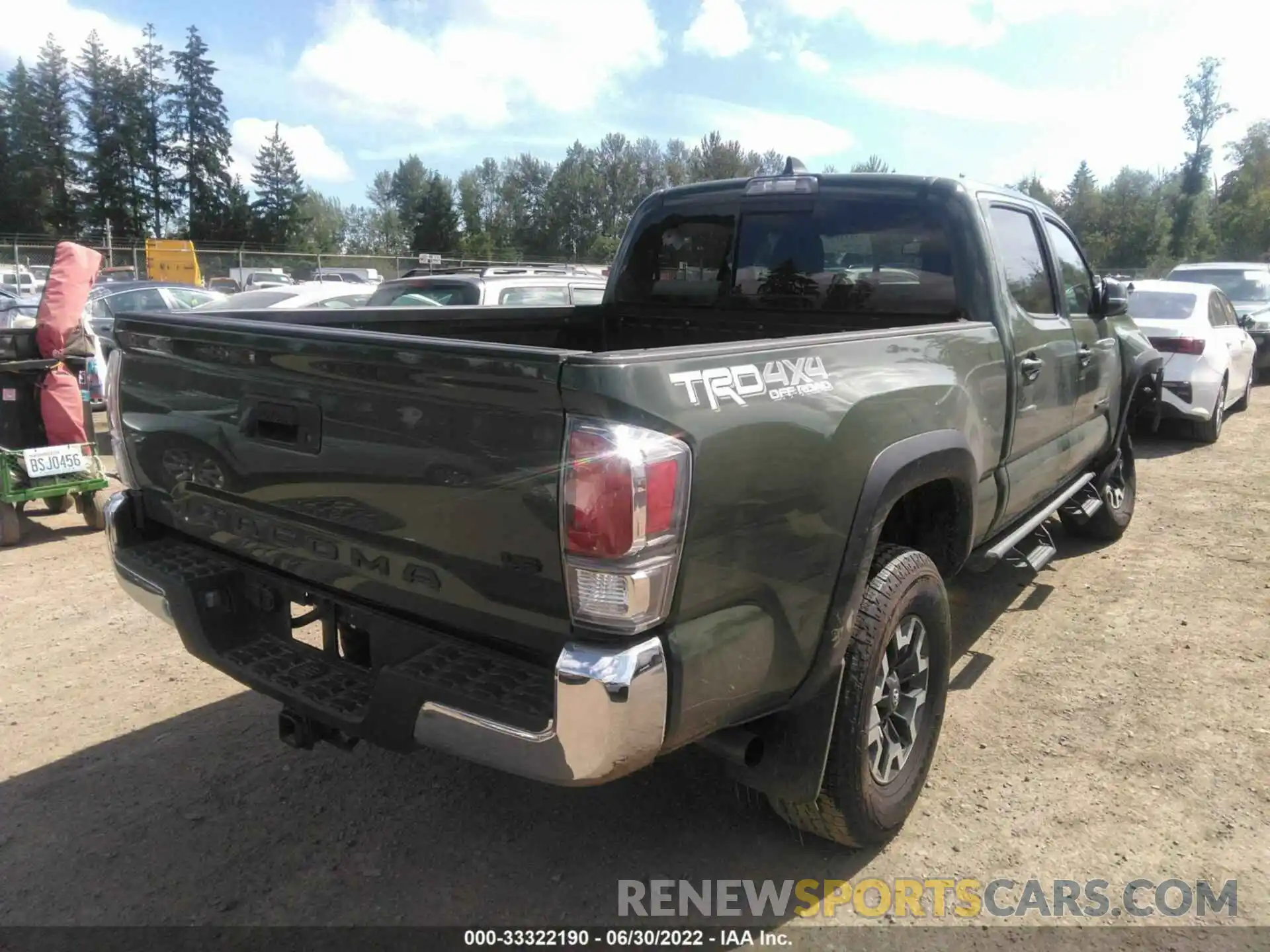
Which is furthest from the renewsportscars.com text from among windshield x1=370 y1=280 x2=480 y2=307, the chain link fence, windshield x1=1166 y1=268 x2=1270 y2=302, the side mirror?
the chain link fence

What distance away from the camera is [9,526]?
5.95 meters

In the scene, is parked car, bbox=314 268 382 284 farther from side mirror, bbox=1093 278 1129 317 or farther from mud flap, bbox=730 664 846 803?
mud flap, bbox=730 664 846 803

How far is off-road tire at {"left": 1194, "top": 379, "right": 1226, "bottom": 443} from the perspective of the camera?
9.16m

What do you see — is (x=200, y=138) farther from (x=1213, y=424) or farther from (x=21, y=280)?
(x=1213, y=424)

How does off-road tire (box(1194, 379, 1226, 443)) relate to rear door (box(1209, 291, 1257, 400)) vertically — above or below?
below

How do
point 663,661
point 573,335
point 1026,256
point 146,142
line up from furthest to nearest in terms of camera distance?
point 146,142
point 573,335
point 1026,256
point 663,661

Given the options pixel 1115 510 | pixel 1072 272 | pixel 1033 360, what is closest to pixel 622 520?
pixel 1033 360

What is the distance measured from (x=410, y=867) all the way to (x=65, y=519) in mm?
5513

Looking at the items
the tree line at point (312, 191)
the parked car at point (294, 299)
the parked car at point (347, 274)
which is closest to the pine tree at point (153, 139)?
the tree line at point (312, 191)

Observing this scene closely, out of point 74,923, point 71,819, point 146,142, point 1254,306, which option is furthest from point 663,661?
point 146,142

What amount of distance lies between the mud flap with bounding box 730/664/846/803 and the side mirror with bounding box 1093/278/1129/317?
3.27 m

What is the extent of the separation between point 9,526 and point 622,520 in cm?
581

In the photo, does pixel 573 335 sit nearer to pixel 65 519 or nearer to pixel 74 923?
pixel 74 923

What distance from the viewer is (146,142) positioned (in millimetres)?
71000
